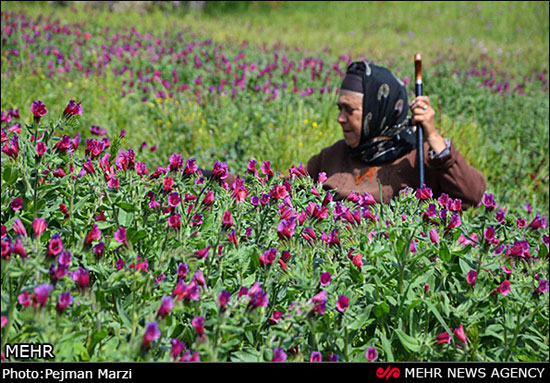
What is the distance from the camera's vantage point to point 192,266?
1547mm

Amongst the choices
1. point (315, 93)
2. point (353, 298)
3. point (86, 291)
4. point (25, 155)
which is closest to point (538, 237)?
Result: point (353, 298)

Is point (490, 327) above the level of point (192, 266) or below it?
below

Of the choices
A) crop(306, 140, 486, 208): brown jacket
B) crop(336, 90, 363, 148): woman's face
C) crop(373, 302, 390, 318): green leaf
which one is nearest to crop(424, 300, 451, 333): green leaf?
crop(373, 302, 390, 318): green leaf

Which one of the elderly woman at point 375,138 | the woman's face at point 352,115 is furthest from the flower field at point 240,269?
the woman's face at point 352,115

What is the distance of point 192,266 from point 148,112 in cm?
518

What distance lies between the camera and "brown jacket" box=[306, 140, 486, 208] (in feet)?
10.6

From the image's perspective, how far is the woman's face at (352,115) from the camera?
12.1ft

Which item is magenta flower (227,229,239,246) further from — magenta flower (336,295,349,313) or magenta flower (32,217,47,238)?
magenta flower (32,217,47,238)

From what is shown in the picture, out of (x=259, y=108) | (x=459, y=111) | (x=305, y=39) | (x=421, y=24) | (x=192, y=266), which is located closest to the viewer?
(x=192, y=266)

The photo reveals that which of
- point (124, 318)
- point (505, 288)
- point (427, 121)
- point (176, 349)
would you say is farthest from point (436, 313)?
point (427, 121)
